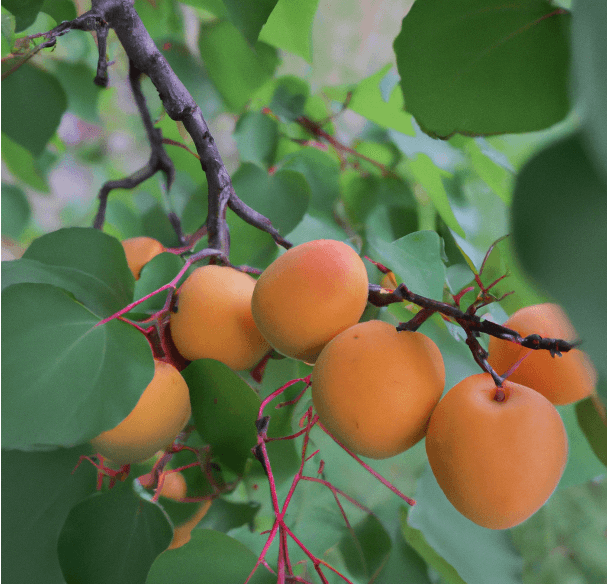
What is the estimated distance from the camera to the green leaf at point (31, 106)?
439 mm

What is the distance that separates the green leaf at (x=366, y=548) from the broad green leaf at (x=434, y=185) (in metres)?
0.22

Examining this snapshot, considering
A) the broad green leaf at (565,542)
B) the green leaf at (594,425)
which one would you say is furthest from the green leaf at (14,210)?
the broad green leaf at (565,542)

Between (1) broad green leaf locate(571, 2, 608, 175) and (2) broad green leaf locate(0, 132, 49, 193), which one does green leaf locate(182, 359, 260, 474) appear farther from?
(2) broad green leaf locate(0, 132, 49, 193)

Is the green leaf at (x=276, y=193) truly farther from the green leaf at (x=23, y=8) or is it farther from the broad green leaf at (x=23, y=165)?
the broad green leaf at (x=23, y=165)

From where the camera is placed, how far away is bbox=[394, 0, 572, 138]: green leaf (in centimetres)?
17

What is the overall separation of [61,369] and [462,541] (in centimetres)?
21

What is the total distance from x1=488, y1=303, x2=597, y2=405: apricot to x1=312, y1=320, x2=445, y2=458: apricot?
0.15ft

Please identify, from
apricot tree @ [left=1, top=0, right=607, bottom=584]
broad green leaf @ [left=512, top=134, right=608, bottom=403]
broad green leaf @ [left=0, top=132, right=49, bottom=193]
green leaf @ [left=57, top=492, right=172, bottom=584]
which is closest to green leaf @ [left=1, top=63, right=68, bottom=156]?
apricot tree @ [left=1, top=0, right=607, bottom=584]

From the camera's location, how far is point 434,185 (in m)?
0.35

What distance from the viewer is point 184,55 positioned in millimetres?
470

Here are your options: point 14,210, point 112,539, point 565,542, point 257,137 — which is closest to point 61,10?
point 257,137

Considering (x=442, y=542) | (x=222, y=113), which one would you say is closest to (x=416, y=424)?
(x=442, y=542)

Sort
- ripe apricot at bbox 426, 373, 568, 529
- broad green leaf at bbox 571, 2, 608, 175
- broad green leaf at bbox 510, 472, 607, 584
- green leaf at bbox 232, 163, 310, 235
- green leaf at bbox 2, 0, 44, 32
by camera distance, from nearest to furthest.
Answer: broad green leaf at bbox 571, 2, 608, 175 < ripe apricot at bbox 426, 373, 568, 529 < green leaf at bbox 2, 0, 44, 32 < green leaf at bbox 232, 163, 310, 235 < broad green leaf at bbox 510, 472, 607, 584

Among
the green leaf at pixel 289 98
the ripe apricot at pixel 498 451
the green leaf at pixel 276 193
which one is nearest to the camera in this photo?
the ripe apricot at pixel 498 451
